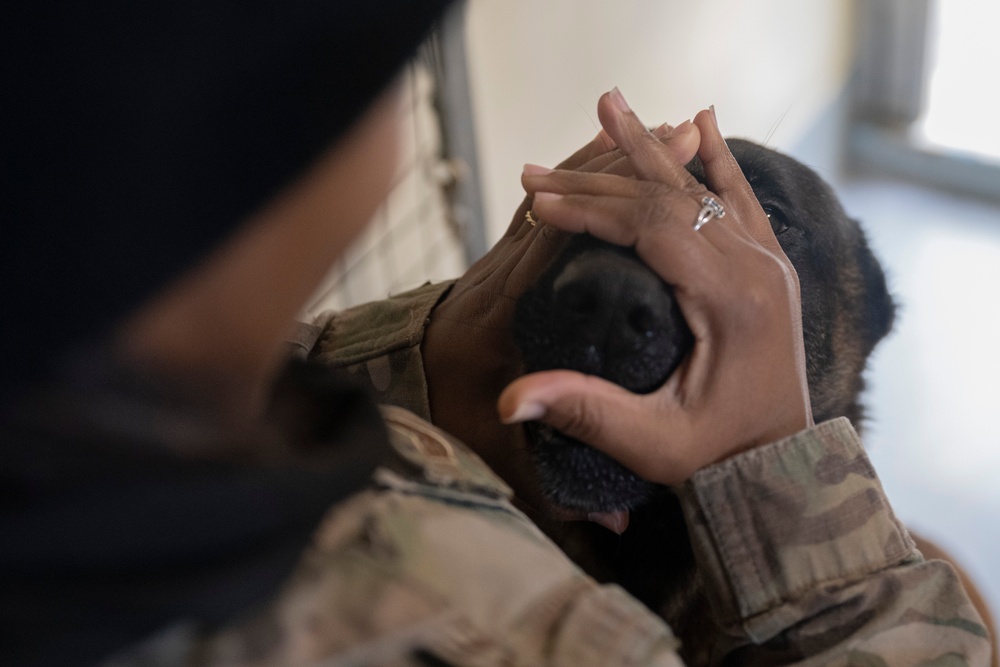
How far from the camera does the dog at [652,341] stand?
2.16 feet

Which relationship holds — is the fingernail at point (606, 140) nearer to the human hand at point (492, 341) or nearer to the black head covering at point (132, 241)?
the human hand at point (492, 341)

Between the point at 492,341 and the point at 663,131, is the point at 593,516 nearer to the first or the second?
the point at 492,341

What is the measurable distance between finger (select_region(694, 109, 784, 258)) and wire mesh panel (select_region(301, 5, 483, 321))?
36.8 inches

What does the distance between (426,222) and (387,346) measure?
0.88 metres

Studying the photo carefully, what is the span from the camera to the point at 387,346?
916 mm

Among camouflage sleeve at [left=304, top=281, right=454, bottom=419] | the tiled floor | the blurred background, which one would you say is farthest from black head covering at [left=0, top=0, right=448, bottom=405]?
the tiled floor

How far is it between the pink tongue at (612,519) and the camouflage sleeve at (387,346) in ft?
0.65

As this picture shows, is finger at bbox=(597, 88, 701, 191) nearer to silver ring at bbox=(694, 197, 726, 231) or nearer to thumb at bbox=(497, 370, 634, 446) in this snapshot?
silver ring at bbox=(694, 197, 726, 231)

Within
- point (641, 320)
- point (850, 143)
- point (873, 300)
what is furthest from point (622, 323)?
point (850, 143)

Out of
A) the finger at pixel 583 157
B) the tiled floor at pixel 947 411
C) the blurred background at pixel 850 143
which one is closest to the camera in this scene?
the finger at pixel 583 157

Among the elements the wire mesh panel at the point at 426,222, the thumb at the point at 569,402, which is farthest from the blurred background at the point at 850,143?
the thumb at the point at 569,402

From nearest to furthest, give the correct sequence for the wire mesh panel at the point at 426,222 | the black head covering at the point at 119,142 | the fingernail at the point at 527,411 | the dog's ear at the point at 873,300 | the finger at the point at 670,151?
1. the black head covering at the point at 119,142
2. the fingernail at the point at 527,411
3. the finger at the point at 670,151
4. the dog's ear at the point at 873,300
5. the wire mesh panel at the point at 426,222

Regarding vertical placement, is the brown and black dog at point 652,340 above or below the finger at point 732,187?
below

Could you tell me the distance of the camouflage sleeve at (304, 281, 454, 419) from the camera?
89 cm
